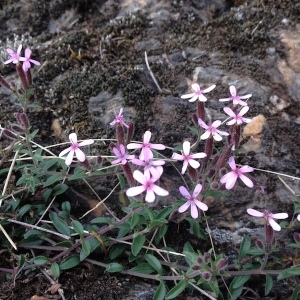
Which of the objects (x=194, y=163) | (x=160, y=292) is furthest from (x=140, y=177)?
(x=160, y=292)

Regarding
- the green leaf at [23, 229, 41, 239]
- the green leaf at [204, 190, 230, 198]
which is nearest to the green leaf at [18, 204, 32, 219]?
the green leaf at [23, 229, 41, 239]

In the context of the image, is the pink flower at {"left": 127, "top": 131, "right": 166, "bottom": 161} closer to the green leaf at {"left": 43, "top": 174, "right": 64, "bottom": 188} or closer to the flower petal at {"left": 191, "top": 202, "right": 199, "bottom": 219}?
the flower petal at {"left": 191, "top": 202, "right": 199, "bottom": 219}

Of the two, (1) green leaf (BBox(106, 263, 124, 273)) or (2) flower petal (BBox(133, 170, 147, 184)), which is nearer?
(2) flower petal (BBox(133, 170, 147, 184))

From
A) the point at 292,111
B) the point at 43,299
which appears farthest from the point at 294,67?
the point at 43,299

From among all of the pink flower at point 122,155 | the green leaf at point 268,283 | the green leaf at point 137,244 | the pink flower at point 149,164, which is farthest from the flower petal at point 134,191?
the green leaf at point 268,283

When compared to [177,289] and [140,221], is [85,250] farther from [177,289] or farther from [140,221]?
[177,289]

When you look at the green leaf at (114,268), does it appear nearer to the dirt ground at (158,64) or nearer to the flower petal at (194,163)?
the dirt ground at (158,64)
